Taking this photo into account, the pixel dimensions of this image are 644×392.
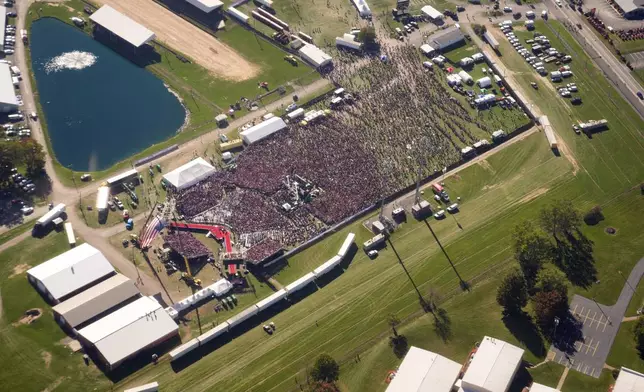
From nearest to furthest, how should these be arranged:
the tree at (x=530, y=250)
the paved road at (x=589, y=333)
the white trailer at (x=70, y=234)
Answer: the paved road at (x=589, y=333) → the tree at (x=530, y=250) → the white trailer at (x=70, y=234)

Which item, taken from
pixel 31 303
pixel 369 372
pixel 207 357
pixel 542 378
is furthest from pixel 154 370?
pixel 542 378

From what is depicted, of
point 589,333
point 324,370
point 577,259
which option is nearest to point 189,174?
point 324,370

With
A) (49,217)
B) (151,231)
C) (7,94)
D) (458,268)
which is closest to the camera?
(458,268)

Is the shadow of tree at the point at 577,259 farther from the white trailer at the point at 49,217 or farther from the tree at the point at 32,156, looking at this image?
the tree at the point at 32,156

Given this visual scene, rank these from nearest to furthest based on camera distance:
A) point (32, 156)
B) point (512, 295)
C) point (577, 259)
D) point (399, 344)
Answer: point (399, 344)
point (512, 295)
point (577, 259)
point (32, 156)

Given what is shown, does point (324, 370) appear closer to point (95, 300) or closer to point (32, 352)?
point (95, 300)

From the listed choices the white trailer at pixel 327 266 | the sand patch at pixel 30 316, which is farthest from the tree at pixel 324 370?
the sand patch at pixel 30 316
